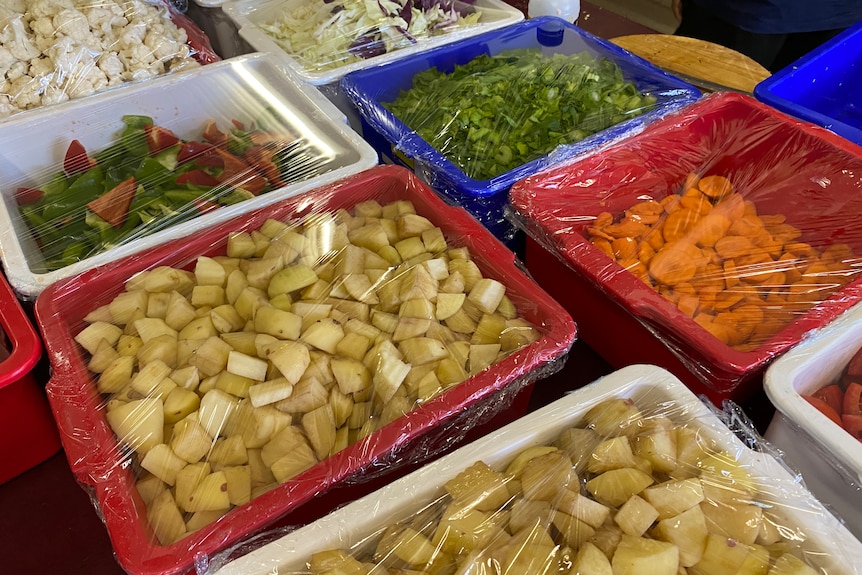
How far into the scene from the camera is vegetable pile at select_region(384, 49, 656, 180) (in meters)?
1.26

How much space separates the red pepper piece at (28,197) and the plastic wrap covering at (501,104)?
641 millimetres

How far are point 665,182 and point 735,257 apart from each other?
259mm

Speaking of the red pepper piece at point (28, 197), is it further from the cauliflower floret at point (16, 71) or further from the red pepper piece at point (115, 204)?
the cauliflower floret at point (16, 71)

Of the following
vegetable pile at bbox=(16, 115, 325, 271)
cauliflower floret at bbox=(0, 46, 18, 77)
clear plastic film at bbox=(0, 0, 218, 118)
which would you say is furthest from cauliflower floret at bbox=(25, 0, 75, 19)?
vegetable pile at bbox=(16, 115, 325, 271)

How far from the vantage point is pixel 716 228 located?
1.09 m

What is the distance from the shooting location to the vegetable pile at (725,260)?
0.95 meters

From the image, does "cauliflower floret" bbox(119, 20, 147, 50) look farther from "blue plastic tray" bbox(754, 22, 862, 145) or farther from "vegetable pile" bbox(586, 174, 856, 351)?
"blue plastic tray" bbox(754, 22, 862, 145)

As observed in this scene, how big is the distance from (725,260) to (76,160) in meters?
1.23

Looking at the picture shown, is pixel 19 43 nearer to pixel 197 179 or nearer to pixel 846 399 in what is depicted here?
pixel 197 179

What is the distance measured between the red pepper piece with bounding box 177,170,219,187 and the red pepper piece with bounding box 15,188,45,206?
263 millimetres

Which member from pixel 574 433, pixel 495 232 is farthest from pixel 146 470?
pixel 495 232

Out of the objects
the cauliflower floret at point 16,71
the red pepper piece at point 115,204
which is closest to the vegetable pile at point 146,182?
the red pepper piece at point 115,204

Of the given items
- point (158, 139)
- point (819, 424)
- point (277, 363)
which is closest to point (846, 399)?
point (819, 424)

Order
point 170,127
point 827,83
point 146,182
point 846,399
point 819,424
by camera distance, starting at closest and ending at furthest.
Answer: point 819,424 → point 846,399 → point 146,182 → point 170,127 → point 827,83
